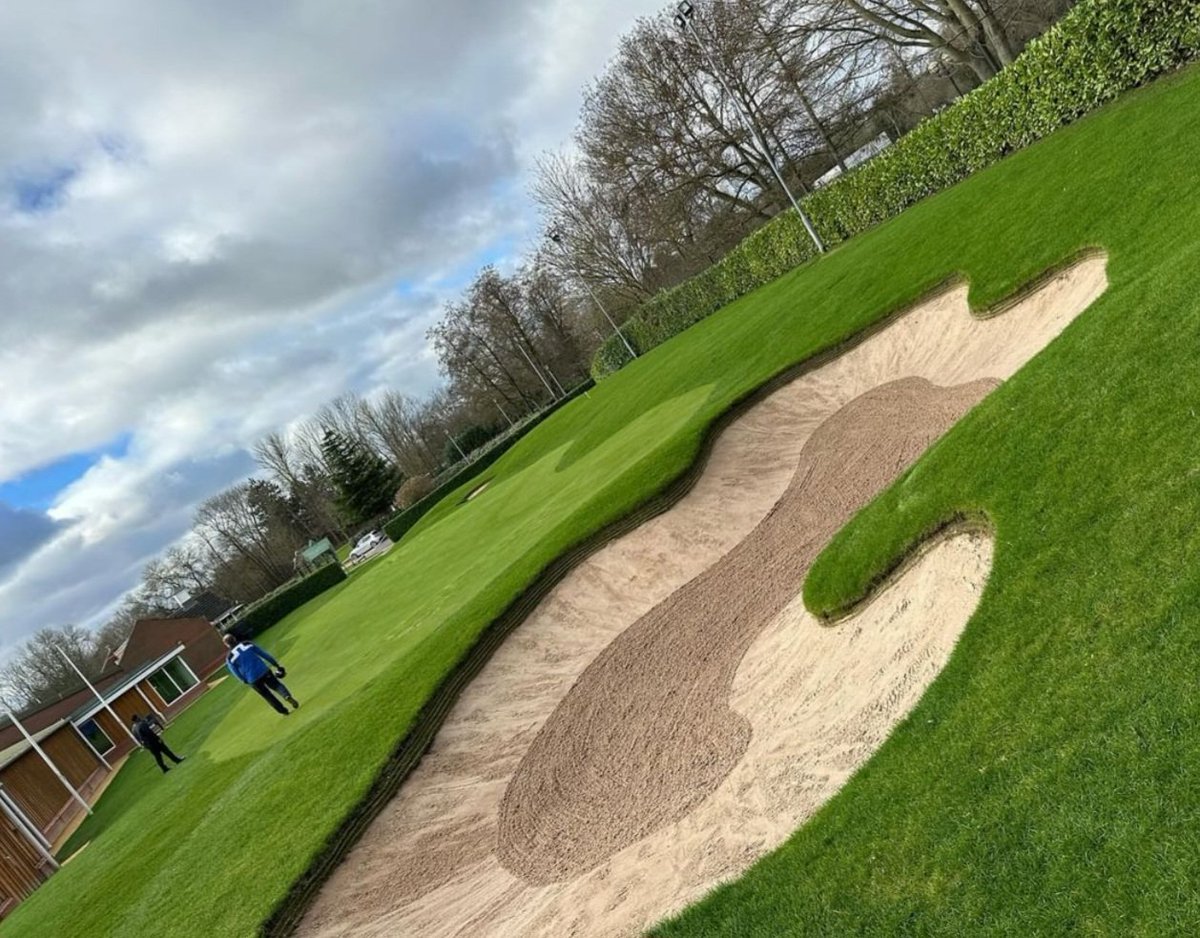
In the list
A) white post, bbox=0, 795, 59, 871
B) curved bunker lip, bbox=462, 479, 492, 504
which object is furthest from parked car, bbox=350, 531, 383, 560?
white post, bbox=0, 795, 59, 871

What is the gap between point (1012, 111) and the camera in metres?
20.8

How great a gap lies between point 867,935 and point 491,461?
57808mm

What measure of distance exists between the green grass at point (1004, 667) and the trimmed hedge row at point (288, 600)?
3866 cm

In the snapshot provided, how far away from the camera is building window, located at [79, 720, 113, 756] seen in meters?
38.6

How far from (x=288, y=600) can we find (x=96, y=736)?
19.5 metres

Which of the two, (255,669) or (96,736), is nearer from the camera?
(255,669)

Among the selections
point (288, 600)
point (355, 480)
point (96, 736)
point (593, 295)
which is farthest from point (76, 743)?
point (355, 480)

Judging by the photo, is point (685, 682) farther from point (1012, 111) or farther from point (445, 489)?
point (445, 489)

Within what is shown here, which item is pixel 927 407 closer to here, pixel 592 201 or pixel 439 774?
pixel 439 774

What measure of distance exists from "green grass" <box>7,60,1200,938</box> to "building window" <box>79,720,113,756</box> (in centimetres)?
2139

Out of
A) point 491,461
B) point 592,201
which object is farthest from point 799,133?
point 491,461

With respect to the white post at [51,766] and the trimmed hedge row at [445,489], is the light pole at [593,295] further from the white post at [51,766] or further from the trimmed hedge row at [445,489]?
the white post at [51,766]

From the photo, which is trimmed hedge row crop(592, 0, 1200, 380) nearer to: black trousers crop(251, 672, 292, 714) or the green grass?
the green grass

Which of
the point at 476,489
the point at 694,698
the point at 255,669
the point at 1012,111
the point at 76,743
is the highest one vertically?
the point at 1012,111
